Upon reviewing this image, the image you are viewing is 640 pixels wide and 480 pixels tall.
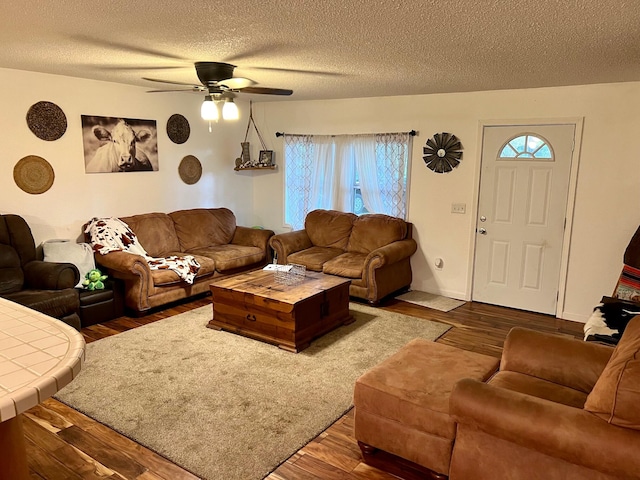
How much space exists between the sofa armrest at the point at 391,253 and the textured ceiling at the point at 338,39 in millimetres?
1718

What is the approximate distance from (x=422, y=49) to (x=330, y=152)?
3.08 metres

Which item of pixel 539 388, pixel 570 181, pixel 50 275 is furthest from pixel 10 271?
pixel 570 181

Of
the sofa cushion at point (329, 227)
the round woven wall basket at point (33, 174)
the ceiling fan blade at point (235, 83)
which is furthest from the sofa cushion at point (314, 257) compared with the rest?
the round woven wall basket at point (33, 174)

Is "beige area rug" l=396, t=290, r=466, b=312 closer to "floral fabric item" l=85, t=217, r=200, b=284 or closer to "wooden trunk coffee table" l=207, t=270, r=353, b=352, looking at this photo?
"wooden trunk coffee table" l=207, t=270, r=353, b=352

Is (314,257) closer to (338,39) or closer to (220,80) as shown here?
(220,80)

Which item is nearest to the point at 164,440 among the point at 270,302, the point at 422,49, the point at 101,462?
the point at 101,462

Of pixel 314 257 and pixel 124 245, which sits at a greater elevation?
pixel 124 245

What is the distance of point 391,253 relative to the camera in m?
Result: 4.98

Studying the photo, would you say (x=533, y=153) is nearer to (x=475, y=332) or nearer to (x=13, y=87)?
(x=475, y=332)

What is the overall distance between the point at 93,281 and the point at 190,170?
208 cm

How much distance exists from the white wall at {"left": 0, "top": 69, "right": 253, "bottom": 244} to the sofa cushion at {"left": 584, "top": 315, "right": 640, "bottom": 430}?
477 centimetres

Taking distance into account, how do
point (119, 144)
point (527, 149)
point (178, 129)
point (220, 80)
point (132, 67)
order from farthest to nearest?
point (178, 129)
point (119, 144)
point (527, 149)
point (132, 67)
point (220, 80)

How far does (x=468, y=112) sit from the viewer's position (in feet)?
16.5

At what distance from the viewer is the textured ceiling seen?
2.26 metres
